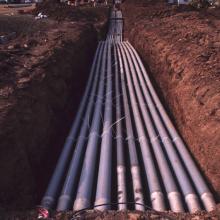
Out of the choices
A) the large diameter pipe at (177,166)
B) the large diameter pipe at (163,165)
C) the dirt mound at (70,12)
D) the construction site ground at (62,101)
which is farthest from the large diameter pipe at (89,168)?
the dirt mound at (70,12)

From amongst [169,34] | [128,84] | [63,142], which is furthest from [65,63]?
[169,34]

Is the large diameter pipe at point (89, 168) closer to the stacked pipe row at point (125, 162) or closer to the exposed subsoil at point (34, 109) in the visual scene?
the stacked pipe row at point (125, 162)

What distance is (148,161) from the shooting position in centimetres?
913

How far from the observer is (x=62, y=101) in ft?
38.2

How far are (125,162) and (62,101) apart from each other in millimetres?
3127

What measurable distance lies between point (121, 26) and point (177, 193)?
96.9 feet

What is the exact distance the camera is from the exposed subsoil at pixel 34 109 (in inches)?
293

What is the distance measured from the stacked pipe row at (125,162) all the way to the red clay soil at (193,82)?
15.3 inches

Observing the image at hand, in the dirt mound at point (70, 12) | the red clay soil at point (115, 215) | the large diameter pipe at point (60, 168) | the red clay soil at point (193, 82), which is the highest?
the dirt mound at point (70, 12)

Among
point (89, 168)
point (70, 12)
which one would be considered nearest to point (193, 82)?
point (89, 168)

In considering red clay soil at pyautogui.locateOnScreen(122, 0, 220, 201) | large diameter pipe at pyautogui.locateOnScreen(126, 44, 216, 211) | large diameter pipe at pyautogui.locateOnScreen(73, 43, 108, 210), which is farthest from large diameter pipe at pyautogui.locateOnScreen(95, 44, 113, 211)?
red clay soil at pyautogui.locateOnScreen(122, 0, 220, 201)

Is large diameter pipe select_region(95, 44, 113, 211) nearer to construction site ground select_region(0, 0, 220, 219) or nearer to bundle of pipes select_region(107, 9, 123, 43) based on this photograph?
construction site ground select_region(0, 0, 220, 219)

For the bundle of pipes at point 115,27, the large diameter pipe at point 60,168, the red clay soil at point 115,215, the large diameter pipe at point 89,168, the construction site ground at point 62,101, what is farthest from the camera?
the bundle of pipes at point 115,27

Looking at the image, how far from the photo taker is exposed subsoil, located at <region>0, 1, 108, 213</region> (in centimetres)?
743
